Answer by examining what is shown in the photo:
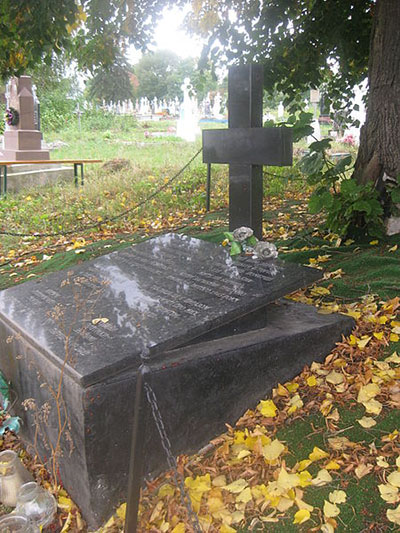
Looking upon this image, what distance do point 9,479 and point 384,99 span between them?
13.4ft

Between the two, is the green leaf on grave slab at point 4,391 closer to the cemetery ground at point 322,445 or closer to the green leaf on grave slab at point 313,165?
the cemetery ground at point 322,445

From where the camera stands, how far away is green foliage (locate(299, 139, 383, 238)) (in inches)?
171

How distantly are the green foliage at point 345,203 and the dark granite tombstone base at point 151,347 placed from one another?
168cm


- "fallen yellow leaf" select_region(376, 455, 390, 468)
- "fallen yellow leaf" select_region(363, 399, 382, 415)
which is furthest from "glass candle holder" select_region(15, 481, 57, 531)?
"fallen yellow leaf" select_region(363, 399, 382, 415)

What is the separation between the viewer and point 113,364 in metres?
2.03

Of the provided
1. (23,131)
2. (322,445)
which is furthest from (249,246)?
(23,131)

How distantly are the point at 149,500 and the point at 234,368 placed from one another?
68 centimetres

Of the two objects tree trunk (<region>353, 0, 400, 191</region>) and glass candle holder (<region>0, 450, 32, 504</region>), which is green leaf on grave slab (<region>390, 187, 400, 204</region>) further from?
glass candle holder (<region>0, 450, 32, 504</region>)

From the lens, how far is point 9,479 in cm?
230

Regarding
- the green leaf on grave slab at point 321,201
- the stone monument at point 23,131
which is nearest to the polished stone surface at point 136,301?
the green leaf on grave slab at point 321,201

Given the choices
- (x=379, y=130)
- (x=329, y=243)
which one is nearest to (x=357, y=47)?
(x=379, y=130)

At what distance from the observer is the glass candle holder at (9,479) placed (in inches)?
90.6

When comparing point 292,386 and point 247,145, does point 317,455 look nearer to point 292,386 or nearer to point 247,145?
point 292,386

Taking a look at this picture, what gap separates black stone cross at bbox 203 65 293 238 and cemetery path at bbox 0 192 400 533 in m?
1.02
